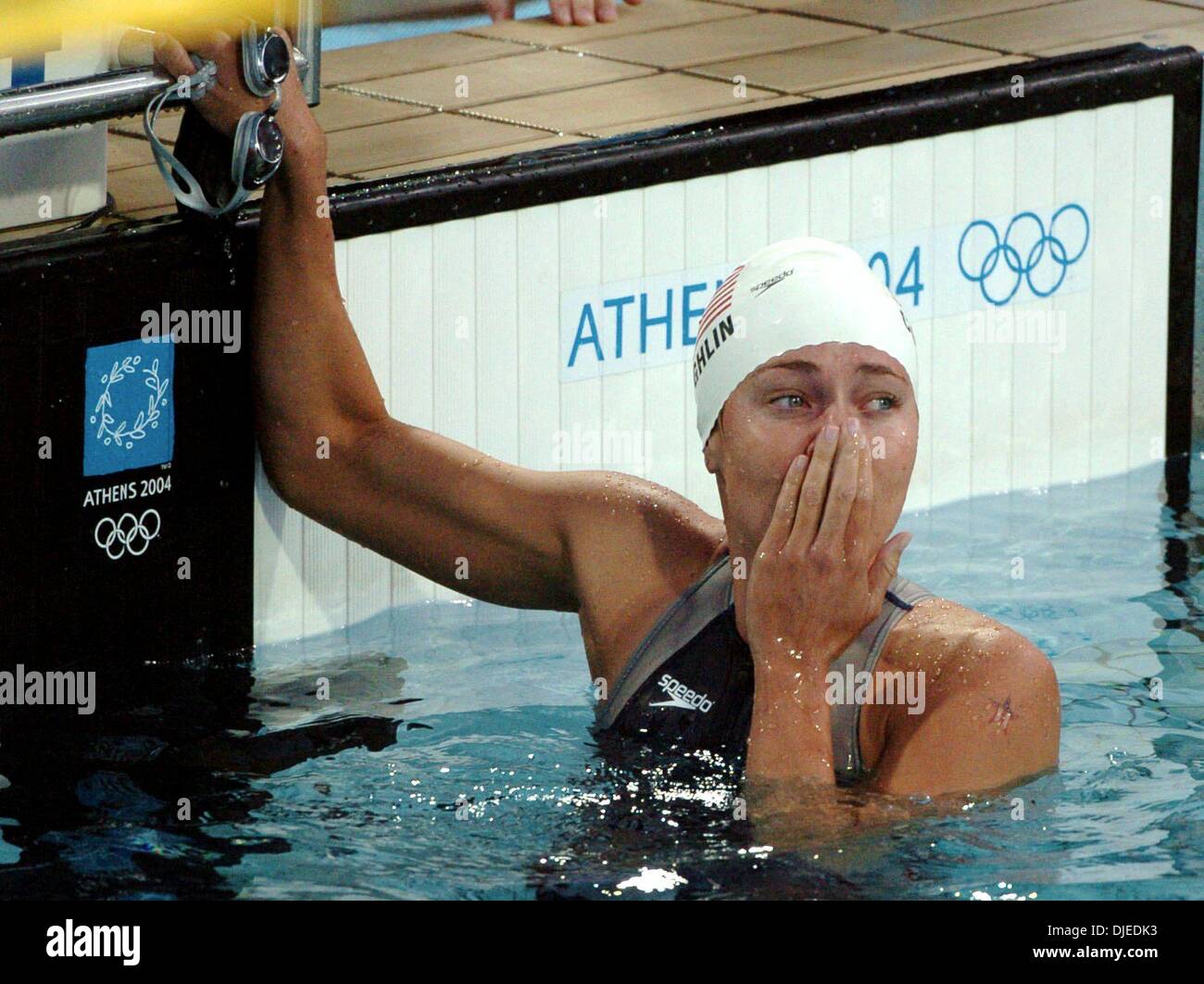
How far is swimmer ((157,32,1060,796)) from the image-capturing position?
2.87 m

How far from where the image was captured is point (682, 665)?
3.17 m

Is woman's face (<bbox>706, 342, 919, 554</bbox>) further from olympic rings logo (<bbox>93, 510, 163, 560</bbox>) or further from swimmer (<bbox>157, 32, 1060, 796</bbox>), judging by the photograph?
olympic rings logo (<bbox>93, 510, 163, 560</bbox>)

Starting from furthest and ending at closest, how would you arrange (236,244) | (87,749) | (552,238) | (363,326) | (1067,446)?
(1067,446) < (552,238) < (363,326) < (236,244) < (87,749)

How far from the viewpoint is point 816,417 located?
2930 mm

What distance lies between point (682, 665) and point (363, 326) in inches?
48.5

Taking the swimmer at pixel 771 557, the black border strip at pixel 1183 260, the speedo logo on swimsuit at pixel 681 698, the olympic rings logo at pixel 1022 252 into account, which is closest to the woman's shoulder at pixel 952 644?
the swimmer at pixel 771 557

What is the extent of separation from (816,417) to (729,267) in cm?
182

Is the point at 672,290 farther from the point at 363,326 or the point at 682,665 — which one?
the point at 682,665

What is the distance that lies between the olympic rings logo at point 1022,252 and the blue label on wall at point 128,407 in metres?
2.03

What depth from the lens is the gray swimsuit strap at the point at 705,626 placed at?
2.98 meters

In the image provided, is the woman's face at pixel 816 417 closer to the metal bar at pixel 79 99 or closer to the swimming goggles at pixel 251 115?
the swimming goggles at pixel 251 115

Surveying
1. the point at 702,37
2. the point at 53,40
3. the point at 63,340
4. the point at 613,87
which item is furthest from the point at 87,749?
the point at 702,37

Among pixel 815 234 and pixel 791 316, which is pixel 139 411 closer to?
pixel 791 316

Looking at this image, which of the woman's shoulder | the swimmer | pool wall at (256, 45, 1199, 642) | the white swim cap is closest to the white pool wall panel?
pool wall at (256, 45, 1199, 642)
